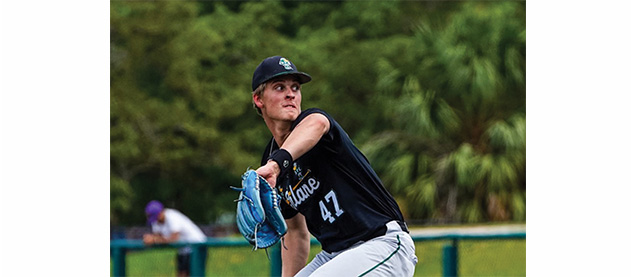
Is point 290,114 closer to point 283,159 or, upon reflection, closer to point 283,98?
point 283,98

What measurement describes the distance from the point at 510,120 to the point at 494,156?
1.31 m

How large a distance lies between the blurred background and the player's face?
57.7ft

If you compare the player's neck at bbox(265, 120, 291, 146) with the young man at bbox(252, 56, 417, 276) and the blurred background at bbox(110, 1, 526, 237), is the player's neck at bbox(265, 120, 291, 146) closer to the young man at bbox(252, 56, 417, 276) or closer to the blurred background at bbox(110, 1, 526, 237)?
the young man at bbox(252, 56, 417, 276)

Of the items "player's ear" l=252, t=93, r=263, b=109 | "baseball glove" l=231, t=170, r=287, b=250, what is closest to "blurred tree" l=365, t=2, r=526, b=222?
"player's ear" l=252, t=93, r=263, b=109

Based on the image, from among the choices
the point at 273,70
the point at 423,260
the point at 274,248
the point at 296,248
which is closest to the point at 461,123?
the point at 423,260

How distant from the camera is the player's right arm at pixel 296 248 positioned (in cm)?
485

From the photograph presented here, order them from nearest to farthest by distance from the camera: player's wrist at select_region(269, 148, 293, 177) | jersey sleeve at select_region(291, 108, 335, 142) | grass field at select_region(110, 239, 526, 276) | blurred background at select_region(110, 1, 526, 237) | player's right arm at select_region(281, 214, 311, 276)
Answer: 1. player's wrist at select_region(269, 148, 293, 177)
2. jersey sleeve at select_region(291, 108, 335, 142)
3. player's right arm at select_region(281, 214, 311, 276)
4. grass field at select_region(110, 239, 526, 276)
5. blurred background at select_region(110, 1, 526, 237)

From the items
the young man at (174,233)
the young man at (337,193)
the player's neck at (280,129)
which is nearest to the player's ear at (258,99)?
the young man at (337,193)

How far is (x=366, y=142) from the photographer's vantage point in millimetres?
26344

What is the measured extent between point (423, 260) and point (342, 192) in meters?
6.55

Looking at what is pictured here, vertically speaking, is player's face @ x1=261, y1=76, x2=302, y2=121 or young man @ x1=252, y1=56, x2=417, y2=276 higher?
player's face @ x1=261, y1=76, x2=302, y2=121

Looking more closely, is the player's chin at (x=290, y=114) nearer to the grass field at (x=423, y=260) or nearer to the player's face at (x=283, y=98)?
the player's face at (x=283, y=98)

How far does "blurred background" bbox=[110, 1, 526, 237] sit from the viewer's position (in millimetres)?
22500

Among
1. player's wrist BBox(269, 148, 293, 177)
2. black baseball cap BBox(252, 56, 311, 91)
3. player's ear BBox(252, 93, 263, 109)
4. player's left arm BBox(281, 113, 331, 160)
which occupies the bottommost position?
player's wrist BBox(269, 148, 293, 177)
